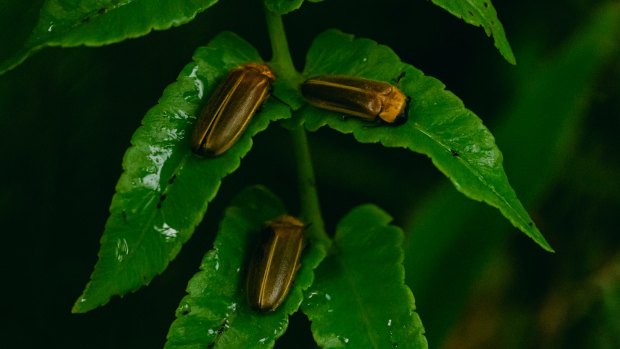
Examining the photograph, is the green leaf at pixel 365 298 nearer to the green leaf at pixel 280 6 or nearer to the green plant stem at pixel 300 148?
the green plant stem at pixel 300 148

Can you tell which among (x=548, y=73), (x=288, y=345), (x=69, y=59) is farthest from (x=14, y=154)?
(x=548, y=73)

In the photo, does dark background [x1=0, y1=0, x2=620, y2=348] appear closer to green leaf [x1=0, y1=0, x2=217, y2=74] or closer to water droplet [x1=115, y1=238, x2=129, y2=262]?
green leaf [x1=0, y1=0, x2=217, y2=74]

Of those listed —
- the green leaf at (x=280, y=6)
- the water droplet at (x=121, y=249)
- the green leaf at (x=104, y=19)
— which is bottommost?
the water droplet at (x=121, y=249)

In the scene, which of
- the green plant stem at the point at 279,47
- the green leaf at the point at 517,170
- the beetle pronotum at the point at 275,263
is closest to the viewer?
the beetle pronotum at the point at 275,263

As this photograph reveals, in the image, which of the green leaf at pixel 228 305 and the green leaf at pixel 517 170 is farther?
→ the green leaf at pixel 517 170

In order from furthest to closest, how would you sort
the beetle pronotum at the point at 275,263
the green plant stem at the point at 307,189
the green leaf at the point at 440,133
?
the green plant stem at the point at 307,189, the beetle pronotum at the point at 275,263, the green leaf at the point at 440,133

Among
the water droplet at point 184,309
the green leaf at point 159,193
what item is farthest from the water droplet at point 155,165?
the water droplet at point 184,309
